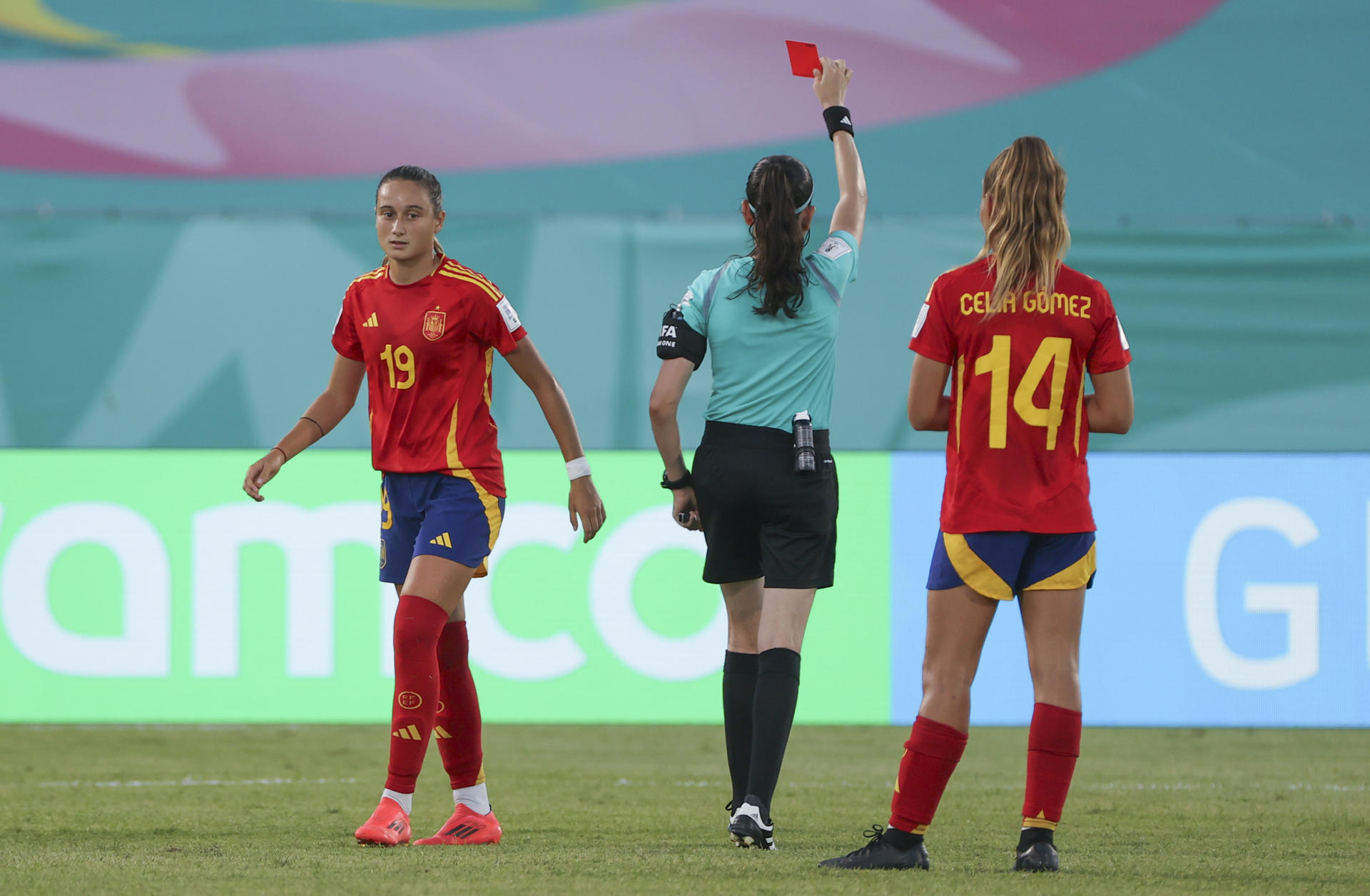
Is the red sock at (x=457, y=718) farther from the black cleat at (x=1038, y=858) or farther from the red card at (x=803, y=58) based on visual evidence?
the red card at (x=803, y=58)

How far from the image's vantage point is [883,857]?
11.3 feet

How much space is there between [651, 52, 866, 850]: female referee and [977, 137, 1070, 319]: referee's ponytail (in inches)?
21.7

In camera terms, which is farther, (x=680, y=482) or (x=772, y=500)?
(x=680, y=482)

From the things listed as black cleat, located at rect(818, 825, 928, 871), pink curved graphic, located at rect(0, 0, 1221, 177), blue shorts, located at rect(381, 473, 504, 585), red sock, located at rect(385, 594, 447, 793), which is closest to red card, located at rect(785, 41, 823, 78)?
blue shorts, located at rect(381, 473, 504, 585)

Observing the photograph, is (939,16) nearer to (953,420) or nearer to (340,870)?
Result: (953,420)

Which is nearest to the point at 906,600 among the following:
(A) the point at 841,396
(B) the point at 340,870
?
(A) the point at 841,396

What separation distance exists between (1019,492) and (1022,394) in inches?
8.3

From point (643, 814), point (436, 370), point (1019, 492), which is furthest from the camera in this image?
point (643, 814)

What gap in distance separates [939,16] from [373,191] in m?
3.60

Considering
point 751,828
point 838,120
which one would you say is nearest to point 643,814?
point 751,828

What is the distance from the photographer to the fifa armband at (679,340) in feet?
12.8

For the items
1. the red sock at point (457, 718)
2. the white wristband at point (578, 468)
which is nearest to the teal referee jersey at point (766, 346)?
the white wristband at point (578, 468)

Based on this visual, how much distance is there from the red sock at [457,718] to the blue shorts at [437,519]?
211 millimetres

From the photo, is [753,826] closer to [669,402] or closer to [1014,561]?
[1014,561]
